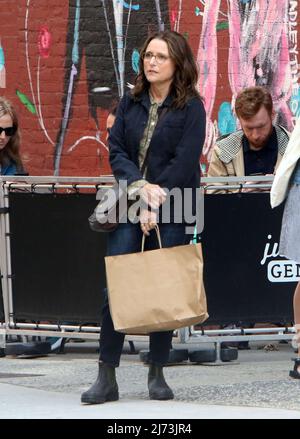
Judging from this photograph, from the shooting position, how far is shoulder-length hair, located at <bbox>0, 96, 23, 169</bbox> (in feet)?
32.0

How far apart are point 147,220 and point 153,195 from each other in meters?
0.15

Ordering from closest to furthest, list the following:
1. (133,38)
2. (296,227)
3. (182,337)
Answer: (296,227), (182,337), (133,38)

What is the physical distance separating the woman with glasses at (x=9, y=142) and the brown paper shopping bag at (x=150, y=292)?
300 cm

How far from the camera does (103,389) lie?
7098mm

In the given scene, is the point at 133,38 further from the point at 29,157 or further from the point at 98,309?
the point at 98,309

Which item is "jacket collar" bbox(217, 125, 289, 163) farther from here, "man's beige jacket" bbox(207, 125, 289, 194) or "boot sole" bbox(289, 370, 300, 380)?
"boot sole" bbox(289, 370, 300, 380)

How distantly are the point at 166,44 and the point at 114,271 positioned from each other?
1347 mm

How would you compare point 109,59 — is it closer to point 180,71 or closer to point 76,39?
point 76,39

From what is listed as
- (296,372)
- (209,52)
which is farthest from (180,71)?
(209,52)

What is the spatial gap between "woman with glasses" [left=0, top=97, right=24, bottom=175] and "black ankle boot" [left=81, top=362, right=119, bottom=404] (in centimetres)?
291

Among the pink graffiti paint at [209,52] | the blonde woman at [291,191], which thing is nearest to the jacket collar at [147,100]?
the blonde woman at [291,191]

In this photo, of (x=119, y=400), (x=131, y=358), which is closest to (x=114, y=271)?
(x=119, y=400)

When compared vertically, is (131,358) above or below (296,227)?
below
